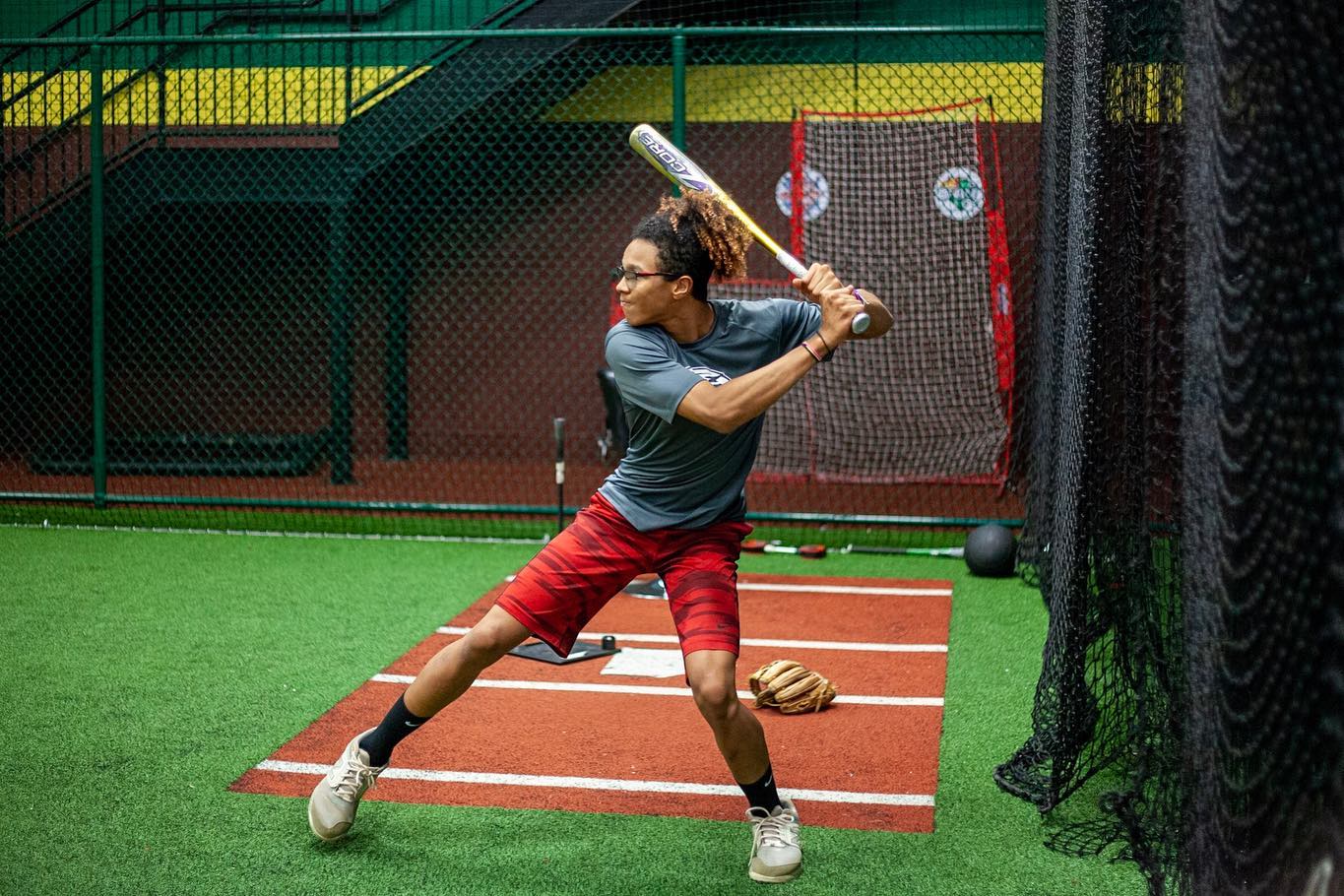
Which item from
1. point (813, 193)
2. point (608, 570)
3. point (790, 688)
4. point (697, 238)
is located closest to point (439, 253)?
point (813, 193)

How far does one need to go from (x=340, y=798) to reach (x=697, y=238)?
1919mm

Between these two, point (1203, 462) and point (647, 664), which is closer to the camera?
point (1203, 462)

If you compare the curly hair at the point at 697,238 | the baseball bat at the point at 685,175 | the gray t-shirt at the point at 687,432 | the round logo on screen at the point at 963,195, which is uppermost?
the round logo on screen at the point at 963,195

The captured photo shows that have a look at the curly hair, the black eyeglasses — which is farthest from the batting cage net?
the black eyeglasses

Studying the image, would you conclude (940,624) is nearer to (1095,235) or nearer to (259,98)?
(1095,235)

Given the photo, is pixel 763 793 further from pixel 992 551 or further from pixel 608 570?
pixel 992 551

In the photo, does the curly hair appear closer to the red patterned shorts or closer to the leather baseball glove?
the red patterned shorts

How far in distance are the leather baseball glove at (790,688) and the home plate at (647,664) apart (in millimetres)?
507

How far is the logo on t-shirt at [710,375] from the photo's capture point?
13.1 ft

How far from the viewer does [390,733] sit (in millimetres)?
4125

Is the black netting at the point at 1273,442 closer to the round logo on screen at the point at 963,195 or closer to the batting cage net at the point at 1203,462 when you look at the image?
the batting cage net at the point at 1203,462

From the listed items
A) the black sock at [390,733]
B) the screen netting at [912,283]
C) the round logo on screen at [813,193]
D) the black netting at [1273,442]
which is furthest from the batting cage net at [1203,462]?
the round logo on screen at [813,193]

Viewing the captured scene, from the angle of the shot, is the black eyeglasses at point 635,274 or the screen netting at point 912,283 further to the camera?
the screen netting at point 912,283

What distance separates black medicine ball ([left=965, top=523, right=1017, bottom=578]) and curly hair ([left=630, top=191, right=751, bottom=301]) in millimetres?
3890
